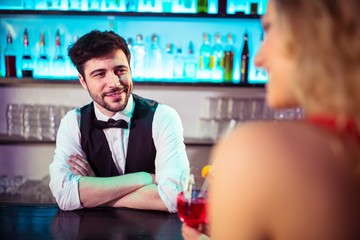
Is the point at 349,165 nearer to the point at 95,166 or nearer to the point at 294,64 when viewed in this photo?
the point at 294,64

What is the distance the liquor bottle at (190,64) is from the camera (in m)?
3.32

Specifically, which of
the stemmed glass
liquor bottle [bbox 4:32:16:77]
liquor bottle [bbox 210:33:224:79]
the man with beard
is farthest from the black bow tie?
the stemmed glass

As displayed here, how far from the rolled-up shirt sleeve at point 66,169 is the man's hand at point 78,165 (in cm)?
3

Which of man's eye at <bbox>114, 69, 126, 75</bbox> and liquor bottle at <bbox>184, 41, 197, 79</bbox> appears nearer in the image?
man's eye at <bbox>114, 69, 126, 75</bbox>

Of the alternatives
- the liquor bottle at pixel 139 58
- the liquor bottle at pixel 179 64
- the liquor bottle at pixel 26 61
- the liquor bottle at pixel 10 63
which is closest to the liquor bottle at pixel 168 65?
the liquor bottle at pixel 179 64

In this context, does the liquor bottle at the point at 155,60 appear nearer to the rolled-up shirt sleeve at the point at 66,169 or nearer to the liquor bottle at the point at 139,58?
the liquor bottle at the point at 139,58

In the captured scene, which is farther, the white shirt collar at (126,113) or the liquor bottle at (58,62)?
the liquor bottle at (58,62)

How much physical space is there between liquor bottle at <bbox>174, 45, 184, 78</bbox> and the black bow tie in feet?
3.19

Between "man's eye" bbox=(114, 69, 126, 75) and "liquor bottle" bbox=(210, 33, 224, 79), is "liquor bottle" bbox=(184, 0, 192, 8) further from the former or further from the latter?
"man's eye" bbox=(114, 69, 126, 75)

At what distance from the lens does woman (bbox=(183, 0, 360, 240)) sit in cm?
46

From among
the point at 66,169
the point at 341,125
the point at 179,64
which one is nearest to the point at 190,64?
the point at 179,64

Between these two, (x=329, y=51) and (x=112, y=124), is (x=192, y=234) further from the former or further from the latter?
(x=112, y=124)

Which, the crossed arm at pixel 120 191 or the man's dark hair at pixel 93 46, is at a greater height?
the man's dark hair at pixel 93 46

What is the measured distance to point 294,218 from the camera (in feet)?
1.51
